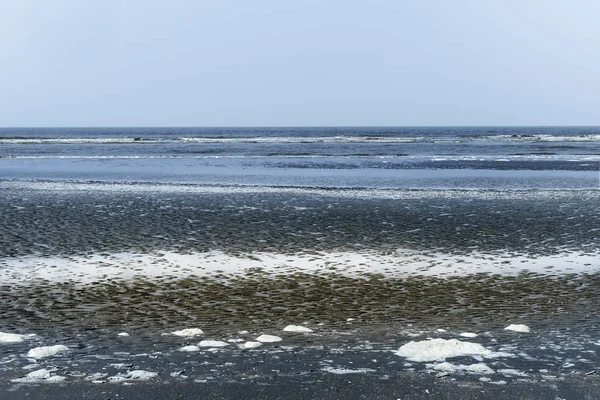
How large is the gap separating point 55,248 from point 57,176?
20.7 meters

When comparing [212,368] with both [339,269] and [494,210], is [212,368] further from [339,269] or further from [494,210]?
[494,210]

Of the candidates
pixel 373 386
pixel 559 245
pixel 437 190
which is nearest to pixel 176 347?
pixel 373 386

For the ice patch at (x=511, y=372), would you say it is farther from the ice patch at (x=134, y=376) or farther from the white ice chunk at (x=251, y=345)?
the ice patch at (x=134, y=376)

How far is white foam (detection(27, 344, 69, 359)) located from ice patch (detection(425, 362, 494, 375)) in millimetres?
4269

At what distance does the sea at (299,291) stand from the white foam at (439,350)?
2 cm

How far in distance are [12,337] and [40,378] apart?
5.64 feet

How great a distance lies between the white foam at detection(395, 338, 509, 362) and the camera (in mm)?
7125

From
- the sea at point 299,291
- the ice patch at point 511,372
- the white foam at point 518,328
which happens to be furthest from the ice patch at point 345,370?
the white foam at point 518,328

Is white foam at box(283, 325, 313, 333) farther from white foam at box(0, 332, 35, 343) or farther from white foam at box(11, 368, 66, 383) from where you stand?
white foam at box(0, 332, 35, 343)

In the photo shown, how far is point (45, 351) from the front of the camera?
7242 mm

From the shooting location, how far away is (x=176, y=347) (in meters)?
7.50

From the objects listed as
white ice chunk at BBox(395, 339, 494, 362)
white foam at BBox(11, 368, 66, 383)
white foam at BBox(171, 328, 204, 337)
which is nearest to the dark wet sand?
white foam at BBox(11, 368, 66, 383)

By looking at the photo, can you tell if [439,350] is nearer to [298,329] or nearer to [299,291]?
[298,329]

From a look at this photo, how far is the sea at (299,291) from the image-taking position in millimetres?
6750
